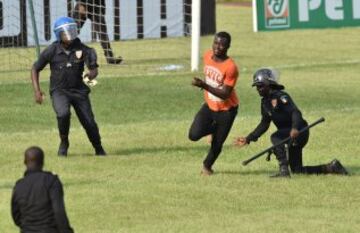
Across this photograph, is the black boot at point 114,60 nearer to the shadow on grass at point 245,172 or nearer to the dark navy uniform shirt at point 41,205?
the shadow on grass at point 245,172

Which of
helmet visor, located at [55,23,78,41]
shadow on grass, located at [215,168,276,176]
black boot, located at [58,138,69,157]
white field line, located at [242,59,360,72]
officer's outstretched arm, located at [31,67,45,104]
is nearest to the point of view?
shadow on grass, located at [215,168,276,176]

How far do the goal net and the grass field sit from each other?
0.52 metres

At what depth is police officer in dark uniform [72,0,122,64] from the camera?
28016 millimetres

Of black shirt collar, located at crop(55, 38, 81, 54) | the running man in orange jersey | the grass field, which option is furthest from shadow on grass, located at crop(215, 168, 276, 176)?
black shirt collar, located at crop(55, 38, 81, 54)

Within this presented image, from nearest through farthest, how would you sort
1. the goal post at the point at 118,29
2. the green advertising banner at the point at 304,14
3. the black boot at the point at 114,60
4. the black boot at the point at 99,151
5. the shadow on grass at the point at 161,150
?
the black boot at the point at 99,151
the shadow on grass at the point at 161,150
the goal post at the point at 118,29
the black boot at the point at 114,60
the green advertising banner at the point at 304,14

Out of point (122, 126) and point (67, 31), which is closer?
point (67, 31)

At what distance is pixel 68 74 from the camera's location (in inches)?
659

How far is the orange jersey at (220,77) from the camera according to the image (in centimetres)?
1470

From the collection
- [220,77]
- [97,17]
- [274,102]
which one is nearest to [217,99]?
[220,77]

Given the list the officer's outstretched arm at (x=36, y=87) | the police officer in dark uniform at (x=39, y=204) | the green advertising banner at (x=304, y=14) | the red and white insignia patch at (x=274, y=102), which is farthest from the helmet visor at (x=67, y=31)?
the green advertising banner at (x=304, y=14)

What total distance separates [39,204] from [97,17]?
19.6 metres

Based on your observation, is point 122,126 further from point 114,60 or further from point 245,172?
point 114,60

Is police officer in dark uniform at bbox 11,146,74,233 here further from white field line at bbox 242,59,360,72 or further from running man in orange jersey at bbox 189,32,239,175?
white field line at bbox 242,59,360,72

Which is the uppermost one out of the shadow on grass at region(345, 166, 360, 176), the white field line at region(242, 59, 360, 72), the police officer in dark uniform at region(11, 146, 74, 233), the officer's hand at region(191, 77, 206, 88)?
the officer's hand at region(191, 77, 206, 88)
